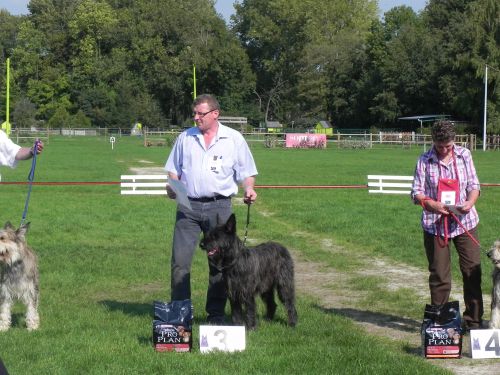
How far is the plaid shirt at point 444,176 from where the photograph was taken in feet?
24.7

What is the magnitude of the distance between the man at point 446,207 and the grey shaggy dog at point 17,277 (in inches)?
145

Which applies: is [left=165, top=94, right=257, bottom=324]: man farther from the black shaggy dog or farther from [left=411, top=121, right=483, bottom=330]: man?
[left=411, top=121, right=483, bottom=330]: man

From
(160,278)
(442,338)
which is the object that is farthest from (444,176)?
(160,278)

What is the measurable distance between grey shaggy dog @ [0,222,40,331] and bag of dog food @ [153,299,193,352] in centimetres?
149

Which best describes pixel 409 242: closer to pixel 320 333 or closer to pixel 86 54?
pixel 320 333

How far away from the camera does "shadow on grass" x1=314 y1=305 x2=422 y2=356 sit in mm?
8125

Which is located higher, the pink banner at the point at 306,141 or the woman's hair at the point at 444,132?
the woman's hair at the point at 444,132

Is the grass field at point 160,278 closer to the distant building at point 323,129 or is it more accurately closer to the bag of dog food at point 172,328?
the bag of dog food at point 172,328

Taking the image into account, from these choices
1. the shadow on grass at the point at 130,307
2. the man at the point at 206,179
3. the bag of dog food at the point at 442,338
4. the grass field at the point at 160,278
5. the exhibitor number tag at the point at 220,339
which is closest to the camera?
the grass field at the point at 160,278

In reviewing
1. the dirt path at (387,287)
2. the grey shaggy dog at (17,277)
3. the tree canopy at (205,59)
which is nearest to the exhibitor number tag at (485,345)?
the dirt path at (387,287)

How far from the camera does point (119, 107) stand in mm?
95000

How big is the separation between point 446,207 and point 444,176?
0.32 meters

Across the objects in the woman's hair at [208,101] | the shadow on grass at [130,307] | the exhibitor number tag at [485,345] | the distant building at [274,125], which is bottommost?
the shadow on grass at [130,307]

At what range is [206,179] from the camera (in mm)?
7660
